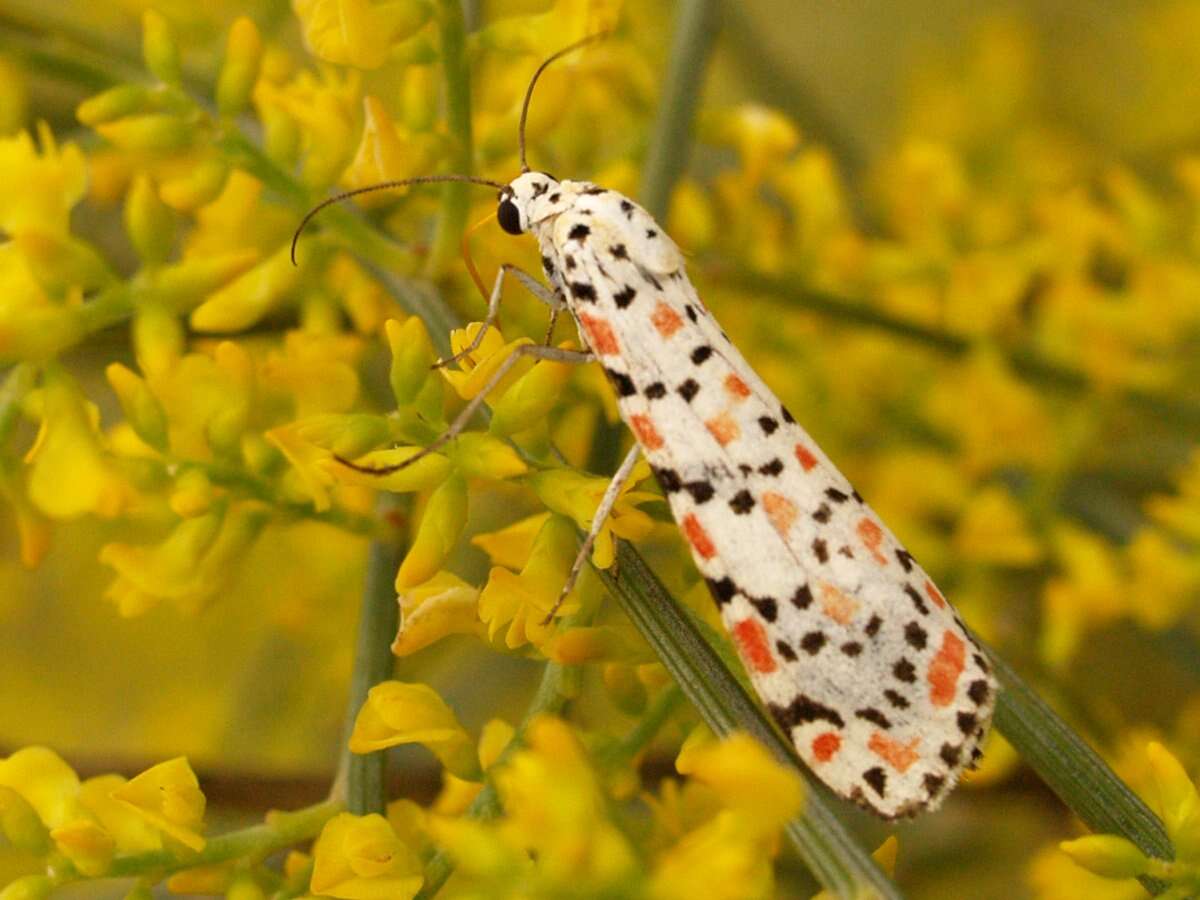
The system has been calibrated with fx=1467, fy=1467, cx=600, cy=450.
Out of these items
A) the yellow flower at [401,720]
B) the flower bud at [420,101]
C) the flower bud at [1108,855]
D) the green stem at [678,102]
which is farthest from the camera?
the green stem at [678,102]

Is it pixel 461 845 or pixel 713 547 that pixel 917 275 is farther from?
pixel 461 845

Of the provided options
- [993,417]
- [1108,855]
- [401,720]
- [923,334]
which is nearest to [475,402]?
[401,720]

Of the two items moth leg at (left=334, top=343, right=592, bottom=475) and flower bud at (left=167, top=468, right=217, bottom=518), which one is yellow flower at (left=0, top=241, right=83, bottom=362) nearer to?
flower bud at (left=167, top=468, right=217, bottom=518)

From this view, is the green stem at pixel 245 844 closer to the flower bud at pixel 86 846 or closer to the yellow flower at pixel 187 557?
the flower bud at pixel 86 846

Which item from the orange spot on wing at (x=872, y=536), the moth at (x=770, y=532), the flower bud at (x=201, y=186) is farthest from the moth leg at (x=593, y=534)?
the flower bud at (x=201, y=186)

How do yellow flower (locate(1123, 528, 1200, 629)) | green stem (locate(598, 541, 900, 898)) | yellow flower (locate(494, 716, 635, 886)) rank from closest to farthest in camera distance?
yellow flower (locate(494, 716, 635, 886)) → green stem (locate(598, 541, 900, 898)) → yellow flower (locate(1123, 528, 1200, 629))

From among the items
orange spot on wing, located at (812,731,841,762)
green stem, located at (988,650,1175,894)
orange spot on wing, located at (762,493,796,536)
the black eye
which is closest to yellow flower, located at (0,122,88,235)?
the black eye

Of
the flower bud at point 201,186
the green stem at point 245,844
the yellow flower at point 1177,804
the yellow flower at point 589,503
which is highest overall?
the flower bud at point 201,186
